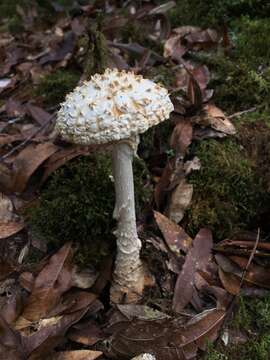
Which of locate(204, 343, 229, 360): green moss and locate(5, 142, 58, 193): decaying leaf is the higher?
locate(5, 142, 58, 193): decaying leaf

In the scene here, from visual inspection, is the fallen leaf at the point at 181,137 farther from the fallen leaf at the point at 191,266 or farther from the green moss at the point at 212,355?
the green moss at the point at 212,355

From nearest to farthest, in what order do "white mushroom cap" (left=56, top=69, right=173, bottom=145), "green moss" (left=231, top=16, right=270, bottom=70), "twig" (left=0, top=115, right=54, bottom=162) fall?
"white mushroom cap" (left=56, top=69, right=173, bottom=145) < "twig" (left=0, top=115, right=54, bottom=162) < "green moss" (left=231, top=16, right=270, bottom=70)

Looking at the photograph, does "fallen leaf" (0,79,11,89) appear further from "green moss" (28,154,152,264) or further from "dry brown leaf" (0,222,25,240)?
"dry brown leaf" (0,222,25,240)

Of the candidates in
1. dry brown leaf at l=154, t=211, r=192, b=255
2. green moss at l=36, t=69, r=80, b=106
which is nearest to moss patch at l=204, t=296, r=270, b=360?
dry brown leaf at l=154, t=211, r=192, b=255

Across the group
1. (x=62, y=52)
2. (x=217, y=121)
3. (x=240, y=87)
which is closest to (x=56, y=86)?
(x=62, y=52)

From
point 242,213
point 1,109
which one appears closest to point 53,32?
point 1,109

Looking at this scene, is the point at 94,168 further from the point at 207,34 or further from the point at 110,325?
the point at 207,34
